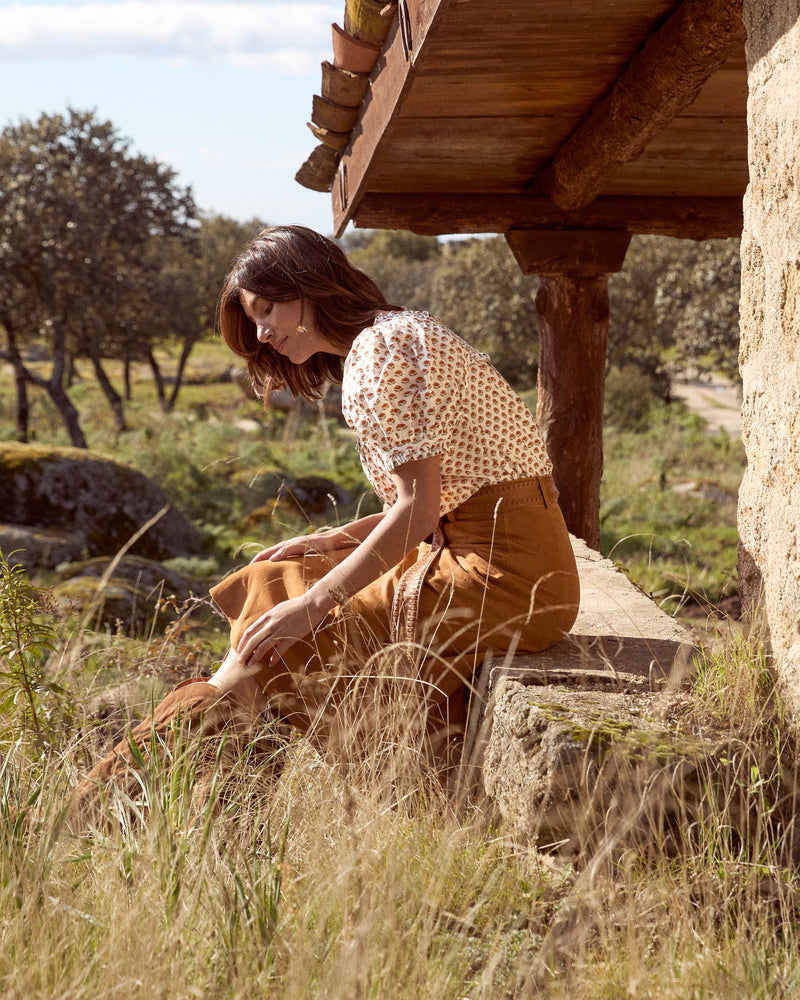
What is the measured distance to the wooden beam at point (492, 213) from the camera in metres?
4.92

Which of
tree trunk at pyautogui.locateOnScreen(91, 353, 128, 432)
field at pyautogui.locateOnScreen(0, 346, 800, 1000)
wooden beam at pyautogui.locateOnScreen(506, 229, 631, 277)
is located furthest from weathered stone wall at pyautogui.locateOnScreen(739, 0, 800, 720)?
tree trunk at pyautogui.locateOnScreen(91, 353, 128, 432)

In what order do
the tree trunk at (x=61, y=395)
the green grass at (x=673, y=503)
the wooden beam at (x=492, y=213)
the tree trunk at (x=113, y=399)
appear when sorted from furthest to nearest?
the tree trunk at (x=113, y=399)
the tree trunk at (x=61, y=395)
the green grass at (x=673, y=503)
the wooden beam at (x=492, y=213)

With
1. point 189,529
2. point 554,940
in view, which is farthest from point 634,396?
point 554,940

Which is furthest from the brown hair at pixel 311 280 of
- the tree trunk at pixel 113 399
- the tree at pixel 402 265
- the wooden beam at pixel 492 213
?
the tree at pixel 402 265

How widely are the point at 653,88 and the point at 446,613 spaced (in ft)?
6.08

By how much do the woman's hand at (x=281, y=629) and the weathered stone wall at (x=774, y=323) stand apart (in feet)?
3.79

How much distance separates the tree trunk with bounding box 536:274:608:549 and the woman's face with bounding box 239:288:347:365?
2616 millimetres

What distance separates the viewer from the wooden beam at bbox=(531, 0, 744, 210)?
269 cm

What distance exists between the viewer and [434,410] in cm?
247

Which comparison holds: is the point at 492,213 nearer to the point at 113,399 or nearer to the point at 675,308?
the point at 675,308

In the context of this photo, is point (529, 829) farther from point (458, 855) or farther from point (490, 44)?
point (490, 44)

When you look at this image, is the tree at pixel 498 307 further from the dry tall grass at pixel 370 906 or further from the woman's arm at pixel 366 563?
the dry tall grass at pixel 370 906

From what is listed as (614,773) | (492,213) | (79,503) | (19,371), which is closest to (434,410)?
(614,773)

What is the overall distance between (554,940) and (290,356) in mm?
1784
